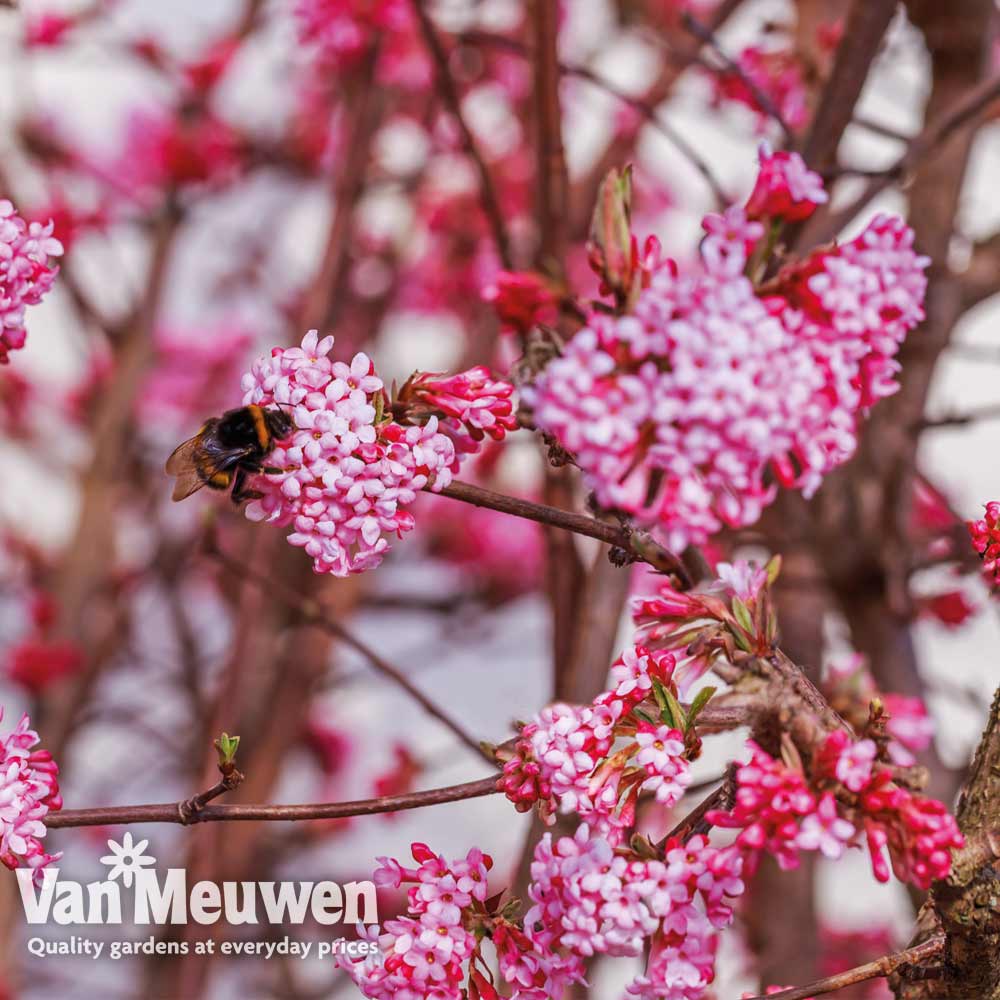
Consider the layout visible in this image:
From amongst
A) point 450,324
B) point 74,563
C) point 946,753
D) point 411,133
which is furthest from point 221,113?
point 946,753

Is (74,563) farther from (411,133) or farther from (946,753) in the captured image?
(946,753)

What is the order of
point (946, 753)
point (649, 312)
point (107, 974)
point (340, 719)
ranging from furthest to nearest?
point (340, 719) < point (107, 974) < point (946, 753) < point (649, 312)

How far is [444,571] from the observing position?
12.8ft

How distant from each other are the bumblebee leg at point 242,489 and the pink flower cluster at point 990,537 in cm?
53

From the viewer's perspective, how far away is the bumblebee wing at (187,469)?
1021mm

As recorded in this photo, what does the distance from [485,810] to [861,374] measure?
2828mm

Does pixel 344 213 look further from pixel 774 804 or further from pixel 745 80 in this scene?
pixel 774 804

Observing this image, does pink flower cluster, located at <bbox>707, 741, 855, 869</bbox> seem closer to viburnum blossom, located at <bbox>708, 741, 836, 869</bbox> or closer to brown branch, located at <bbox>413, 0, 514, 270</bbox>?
viburnum blossom, located at <bbox>708, 741, 836, 869</bbox>

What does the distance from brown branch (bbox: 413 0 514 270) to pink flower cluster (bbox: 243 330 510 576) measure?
889mm

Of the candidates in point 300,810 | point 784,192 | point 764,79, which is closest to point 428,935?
point 300,810

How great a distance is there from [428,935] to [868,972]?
30 cm

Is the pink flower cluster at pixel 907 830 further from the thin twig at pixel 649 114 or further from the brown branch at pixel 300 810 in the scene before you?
the thin twig at pixel 649 114

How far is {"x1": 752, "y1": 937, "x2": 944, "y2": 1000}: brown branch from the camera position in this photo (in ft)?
2.60

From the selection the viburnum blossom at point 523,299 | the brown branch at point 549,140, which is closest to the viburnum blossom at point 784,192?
the viburnum blossom at point 523,299
